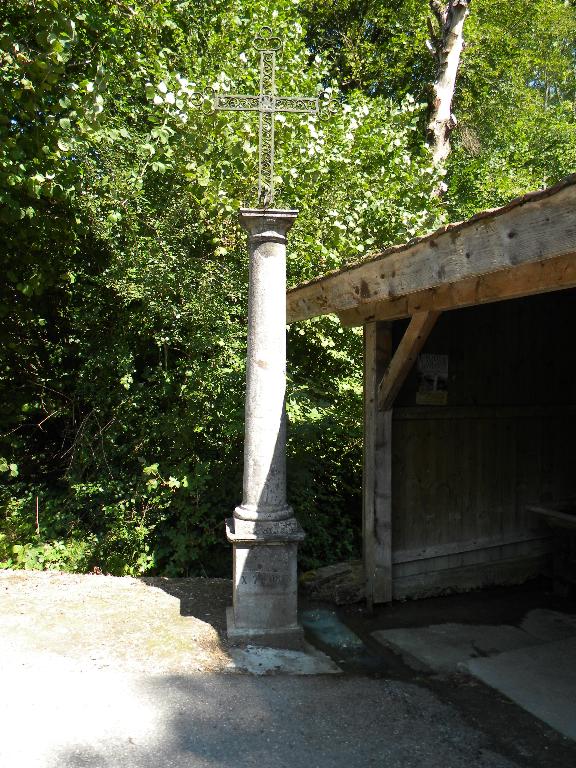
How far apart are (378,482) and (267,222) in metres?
2.30

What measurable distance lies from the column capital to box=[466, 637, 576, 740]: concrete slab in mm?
3138

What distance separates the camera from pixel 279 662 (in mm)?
3943

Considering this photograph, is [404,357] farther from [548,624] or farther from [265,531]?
[548,624]

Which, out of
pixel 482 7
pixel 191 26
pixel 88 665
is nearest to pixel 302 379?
pixel 88 665

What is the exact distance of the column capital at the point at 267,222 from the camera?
14.2ft

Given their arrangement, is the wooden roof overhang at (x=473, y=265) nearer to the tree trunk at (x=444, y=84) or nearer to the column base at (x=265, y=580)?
the column base at (x=265, y=580)

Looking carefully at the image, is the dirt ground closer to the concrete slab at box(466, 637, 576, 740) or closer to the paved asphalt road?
the paved asphalt road

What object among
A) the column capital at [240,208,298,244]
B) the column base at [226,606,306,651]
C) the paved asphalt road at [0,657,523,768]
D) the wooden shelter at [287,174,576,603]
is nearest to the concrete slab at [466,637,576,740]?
the paved asphalt road at [0,657,523,768]

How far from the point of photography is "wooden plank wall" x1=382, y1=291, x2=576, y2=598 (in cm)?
554

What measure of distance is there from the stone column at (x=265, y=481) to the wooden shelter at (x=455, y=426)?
59cm

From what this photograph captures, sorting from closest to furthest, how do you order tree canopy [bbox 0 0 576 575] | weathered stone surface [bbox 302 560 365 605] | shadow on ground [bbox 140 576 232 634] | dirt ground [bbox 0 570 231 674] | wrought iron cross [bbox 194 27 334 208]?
dirt ground [bbox 0 570 231 674] → wrought iron cross [bbox 194 27 334 208] → shadow on ground [bbox 140 576 232 634] → weathered stone surface [bbox 302 560 365 605] → tree canopy [bbox 0 0 576 575]

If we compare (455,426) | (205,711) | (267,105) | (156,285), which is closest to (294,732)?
(205,711)

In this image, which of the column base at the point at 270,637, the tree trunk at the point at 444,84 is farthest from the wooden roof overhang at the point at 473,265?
the tree trunk at the point at 444,84

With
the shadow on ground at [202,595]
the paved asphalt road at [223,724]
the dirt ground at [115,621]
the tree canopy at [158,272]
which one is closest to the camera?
the paved asphalt road at [223,724]
